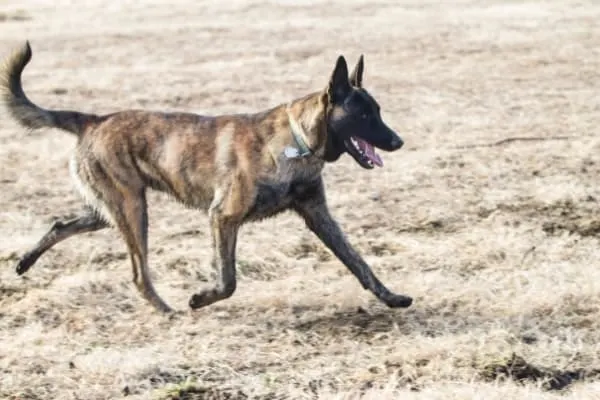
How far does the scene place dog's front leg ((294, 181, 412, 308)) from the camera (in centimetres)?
603

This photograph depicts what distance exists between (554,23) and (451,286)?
1558 centimetres

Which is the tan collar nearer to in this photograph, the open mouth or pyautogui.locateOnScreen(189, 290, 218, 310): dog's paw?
the open mouth

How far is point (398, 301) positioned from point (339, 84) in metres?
1.29

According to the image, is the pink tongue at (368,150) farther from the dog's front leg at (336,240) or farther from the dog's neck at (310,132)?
the dog's front leg at (336,240)

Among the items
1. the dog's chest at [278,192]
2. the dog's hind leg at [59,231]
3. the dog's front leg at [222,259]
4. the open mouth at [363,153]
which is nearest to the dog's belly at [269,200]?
the dog's chest at [278,192]

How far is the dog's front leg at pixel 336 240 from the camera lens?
6.03m

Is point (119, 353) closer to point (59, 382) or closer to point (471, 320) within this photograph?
point (59, 382)

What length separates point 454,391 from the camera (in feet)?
15.6

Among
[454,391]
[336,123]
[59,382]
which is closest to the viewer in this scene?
[454,391]

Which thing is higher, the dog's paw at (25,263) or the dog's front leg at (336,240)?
the dog's front leg at (336,240)

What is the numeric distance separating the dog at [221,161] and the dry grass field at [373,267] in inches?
13.1

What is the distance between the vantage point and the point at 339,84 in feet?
19.0

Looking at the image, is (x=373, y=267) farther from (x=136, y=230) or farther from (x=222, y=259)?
(x=136, y=230)

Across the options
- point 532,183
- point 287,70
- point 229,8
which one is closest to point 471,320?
point 532,183
